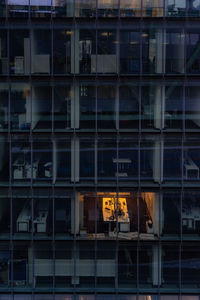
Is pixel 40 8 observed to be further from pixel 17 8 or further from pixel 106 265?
pixel 106 265

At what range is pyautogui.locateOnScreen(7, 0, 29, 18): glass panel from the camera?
24.0 metres

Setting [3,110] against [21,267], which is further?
[21,267]

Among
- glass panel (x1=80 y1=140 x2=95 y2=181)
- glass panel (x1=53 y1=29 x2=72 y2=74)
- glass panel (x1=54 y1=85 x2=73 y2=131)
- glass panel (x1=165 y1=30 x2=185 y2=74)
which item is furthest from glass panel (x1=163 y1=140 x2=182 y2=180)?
glass panel (x1=53 y1=29 x2=72 y2=74)

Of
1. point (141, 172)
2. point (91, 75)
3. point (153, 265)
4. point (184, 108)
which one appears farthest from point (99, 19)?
point (153, 265)

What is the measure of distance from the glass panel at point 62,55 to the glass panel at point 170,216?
8188mm

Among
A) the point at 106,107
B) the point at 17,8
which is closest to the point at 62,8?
the point at 17,8

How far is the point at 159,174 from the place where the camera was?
24.6 meters

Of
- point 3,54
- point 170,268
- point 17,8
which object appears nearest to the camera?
point 17,8

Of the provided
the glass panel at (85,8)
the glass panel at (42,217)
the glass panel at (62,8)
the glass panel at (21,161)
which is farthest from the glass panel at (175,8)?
the glass panel at (42,217)

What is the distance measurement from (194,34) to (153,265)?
38.7 ft

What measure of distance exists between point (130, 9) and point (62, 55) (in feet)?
13.1

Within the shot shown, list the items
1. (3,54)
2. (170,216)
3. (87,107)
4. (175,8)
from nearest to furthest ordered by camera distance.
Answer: (175,8) → (3,54) → (87,107) → (170,216)

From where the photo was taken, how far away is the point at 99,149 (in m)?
24.6

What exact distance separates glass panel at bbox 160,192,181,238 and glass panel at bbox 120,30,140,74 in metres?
6.68
